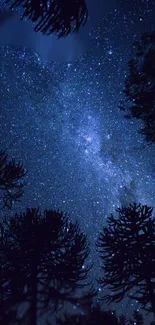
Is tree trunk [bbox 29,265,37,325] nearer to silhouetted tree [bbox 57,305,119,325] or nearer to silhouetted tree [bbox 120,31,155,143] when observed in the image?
silhouetted tree [bbox 57,305,119,325]

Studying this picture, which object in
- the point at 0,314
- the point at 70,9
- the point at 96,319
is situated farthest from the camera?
the point at 96,319

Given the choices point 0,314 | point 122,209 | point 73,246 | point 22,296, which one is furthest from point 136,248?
point 0,314

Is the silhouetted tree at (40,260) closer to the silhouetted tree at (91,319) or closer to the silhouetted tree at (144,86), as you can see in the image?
the silhouetted tree at (91,319)

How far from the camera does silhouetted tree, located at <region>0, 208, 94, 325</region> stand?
6.73 meters

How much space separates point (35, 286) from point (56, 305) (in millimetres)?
1409

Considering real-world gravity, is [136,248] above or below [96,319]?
above

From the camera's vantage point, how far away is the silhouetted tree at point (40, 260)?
22.1ft

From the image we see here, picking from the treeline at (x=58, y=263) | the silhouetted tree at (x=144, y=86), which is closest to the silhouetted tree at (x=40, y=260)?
the treeline at (x=58, y=263)

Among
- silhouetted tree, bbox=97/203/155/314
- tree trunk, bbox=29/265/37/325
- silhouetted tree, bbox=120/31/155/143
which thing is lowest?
tree trunk, bbox=29/265/37/325

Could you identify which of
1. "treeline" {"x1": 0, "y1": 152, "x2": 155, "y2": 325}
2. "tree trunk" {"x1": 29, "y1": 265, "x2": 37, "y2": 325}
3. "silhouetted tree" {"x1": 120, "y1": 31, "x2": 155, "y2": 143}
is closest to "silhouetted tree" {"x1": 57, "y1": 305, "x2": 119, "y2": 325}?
"treeline" {"x1": 0, "y1": 152, "x2": 155, "y2": 325}

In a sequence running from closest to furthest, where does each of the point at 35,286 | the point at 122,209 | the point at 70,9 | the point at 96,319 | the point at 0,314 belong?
the point at 70,9, the point at 35,286, the point at 0,314, the point at 96,319, the point at 122,209

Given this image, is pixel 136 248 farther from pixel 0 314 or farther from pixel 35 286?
pixel 0 314

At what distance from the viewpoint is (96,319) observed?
23.8ft

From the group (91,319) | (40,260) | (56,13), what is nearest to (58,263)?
(40,260)
